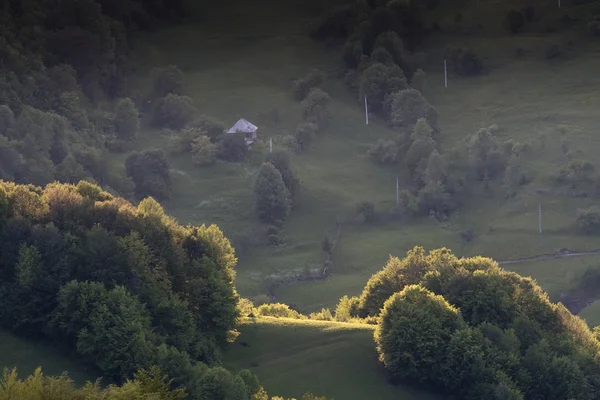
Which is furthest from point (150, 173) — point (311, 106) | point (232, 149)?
point (311, 106)

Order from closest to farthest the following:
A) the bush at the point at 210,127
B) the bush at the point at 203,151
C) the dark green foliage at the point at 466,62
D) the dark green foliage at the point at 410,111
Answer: the bush at the point at 203,151 → the bush at the point at 210,127 → the dark green foliage at the point at 410,111 → the dark green foliage at the point at 466,62

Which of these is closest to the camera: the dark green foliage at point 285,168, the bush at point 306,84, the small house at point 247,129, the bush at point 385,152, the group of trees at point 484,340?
the group of trees at point 484,340

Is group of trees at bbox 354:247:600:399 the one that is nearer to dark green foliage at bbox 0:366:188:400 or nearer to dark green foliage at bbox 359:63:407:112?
dark green foliage at bbox 0:366:188:400

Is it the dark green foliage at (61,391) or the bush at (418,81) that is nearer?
the dark green foliage at (61,391)

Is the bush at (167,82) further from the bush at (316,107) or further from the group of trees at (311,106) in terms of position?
the bush at (316,107)

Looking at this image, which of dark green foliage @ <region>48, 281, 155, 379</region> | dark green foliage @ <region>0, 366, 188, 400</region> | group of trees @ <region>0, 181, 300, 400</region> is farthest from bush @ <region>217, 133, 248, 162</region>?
dark green foliage @ <region>0, 366, 188, 400</region>

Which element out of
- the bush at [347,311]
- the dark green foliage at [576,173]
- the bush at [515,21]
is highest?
the bush at [515,21]

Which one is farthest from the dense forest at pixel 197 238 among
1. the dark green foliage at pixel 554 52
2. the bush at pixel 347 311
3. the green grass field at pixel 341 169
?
the dark green foliage at pixel 554 52
